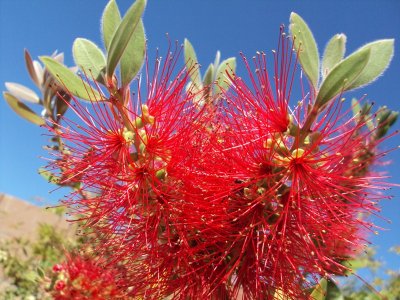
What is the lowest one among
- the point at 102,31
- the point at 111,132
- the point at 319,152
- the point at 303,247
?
the point at 303,247

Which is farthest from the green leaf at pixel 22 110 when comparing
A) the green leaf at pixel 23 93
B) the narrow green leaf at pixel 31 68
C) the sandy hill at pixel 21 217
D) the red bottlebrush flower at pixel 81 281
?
the sandy hill at pixel 21 217

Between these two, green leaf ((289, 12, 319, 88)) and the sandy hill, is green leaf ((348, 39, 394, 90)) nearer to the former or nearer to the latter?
green leaf ((289, 12, 319, 88))

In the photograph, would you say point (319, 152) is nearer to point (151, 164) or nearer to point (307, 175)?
point (307, 175)

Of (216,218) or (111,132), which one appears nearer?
(216,218)

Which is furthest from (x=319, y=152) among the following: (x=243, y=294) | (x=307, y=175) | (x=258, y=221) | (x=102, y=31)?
(x=102, y=31)

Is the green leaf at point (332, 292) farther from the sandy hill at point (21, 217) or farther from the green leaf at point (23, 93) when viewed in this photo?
the sandy hill at point (21, 217)

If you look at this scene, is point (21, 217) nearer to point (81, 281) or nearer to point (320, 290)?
point (81, 281)

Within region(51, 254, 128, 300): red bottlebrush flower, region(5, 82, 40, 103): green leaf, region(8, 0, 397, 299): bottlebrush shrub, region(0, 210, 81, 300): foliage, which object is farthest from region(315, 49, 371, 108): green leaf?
region(0, 210, 81, 300): foliage
